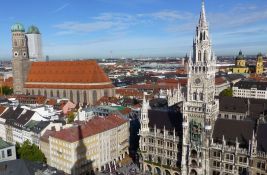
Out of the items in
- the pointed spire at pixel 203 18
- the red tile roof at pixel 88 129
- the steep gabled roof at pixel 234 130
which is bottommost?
the red tile roof at pixel 88 129

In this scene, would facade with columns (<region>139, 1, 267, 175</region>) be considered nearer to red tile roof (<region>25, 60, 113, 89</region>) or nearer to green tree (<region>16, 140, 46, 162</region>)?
green tree (<region>16, 140, 46, 162</region>)

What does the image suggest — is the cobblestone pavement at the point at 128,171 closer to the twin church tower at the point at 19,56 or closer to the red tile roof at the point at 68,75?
the red tile roof at the point at 68,75

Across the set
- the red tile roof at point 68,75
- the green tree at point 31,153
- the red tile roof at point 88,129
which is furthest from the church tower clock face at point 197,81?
the red tile roof at point 68,75

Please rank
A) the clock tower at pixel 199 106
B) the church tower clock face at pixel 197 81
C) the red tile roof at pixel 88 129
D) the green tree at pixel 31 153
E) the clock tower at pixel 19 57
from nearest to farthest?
the clock tower at pixel 199 106 → the church tower clock face at pixel 197 81 → the red tile roof at pixel 88 129 → the green tree at pixel 31 153 → the clock tower at pixel 19 57

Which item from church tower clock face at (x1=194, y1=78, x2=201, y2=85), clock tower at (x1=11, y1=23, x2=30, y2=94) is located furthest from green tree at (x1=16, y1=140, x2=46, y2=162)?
clock tower at (x1=11, y1=23, x2=30, y2=94)

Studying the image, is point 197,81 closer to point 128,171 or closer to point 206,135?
point 206,135

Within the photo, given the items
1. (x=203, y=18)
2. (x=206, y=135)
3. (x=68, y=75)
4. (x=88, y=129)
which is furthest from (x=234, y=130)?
(x=68, y=75)
